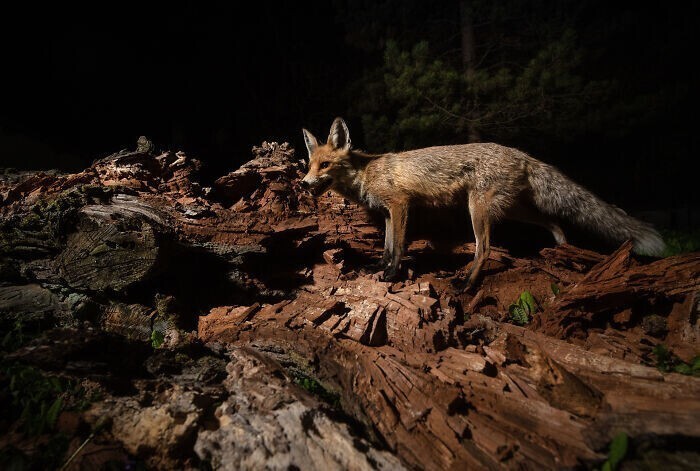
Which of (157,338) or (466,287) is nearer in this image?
(157,338)

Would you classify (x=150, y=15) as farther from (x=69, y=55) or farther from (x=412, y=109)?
(x=412, y=109)

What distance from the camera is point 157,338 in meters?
2.47

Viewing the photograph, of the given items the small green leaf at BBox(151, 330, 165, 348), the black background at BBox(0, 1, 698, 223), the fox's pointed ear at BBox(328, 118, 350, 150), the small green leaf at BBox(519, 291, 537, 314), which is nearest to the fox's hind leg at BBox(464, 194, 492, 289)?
the small green leaf at BBox(519, 291, 537, 314)

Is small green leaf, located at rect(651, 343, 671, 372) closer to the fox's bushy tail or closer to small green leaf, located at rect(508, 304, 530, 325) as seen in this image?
small green leaf, located at rect(508, 304, 530, 325)

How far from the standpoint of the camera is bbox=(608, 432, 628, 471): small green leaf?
1.46 m

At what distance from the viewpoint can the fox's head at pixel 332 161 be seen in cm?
387

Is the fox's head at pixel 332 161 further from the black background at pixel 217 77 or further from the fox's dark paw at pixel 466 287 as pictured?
the black background at pixel 217 77

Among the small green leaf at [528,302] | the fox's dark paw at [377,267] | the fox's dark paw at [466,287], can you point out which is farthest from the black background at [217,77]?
the small green leaf at [528,302]

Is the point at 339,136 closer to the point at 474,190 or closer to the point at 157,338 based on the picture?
the point at 474,190

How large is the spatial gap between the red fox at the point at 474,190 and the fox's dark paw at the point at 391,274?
0.01 m

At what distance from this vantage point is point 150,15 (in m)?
6.22

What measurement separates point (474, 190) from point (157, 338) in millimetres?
3574

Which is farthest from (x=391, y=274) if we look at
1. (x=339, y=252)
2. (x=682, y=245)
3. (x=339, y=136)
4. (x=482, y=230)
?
(x=682, y=245)

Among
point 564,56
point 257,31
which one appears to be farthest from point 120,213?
point 564,56
